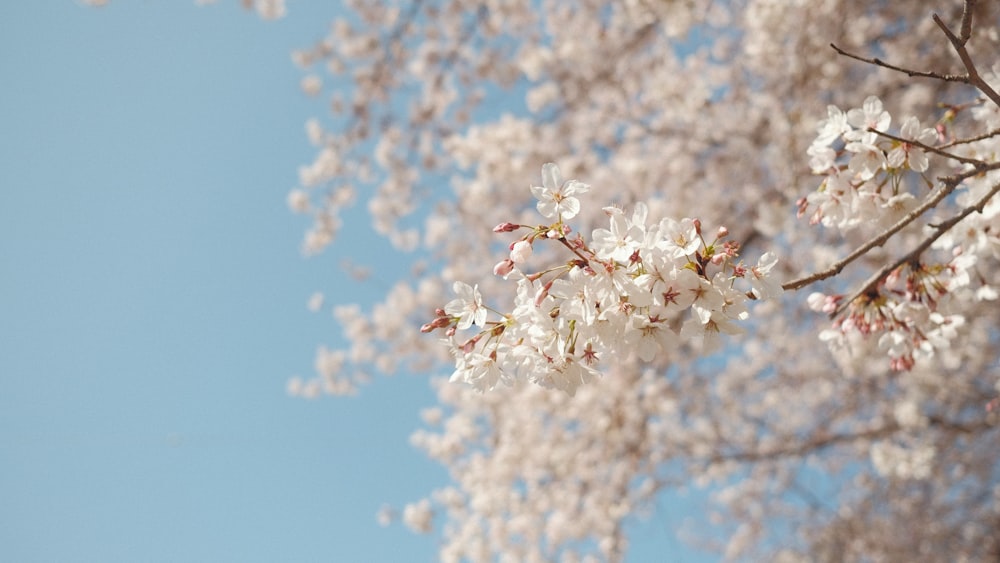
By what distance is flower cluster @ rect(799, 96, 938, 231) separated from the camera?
5.31 ft

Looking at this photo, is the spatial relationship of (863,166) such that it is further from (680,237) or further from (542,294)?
(542,294)

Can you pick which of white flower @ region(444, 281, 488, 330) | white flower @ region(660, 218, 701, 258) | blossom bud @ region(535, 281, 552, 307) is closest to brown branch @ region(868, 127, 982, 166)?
white flower @ region(660, 218, 701, 258)

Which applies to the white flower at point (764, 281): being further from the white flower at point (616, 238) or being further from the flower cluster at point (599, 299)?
the white flower at point (616, 238)

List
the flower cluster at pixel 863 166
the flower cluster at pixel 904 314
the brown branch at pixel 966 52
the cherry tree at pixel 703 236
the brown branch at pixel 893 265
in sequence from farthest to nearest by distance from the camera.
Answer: the cherry tree at pixel 703 236
the flower cluster at pixel 904 314
the flower cluster at pixel 863 166
the brown branch at pixel 893 265
the brown branch at pixel 966 52

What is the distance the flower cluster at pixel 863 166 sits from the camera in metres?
1.62

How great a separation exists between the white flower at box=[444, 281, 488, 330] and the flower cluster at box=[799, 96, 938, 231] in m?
1.01

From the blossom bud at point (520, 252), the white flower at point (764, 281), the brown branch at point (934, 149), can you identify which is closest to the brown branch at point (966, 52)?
the brown branch at point (934, 149)

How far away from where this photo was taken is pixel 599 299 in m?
1.31

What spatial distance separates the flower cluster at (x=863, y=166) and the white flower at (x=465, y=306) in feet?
3.31

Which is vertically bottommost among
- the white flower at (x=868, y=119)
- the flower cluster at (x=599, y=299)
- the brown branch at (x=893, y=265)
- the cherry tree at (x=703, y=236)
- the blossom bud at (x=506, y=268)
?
the flower cluster at (x=599, y=299)

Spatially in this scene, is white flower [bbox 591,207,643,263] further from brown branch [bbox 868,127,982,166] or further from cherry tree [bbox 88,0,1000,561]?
cherry tree [bbox 88,0,1000,561]

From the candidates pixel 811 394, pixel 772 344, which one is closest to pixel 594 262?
pixel 772 344

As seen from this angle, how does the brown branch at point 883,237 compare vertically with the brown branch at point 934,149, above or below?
below

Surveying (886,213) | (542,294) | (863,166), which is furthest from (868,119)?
(542,294)
